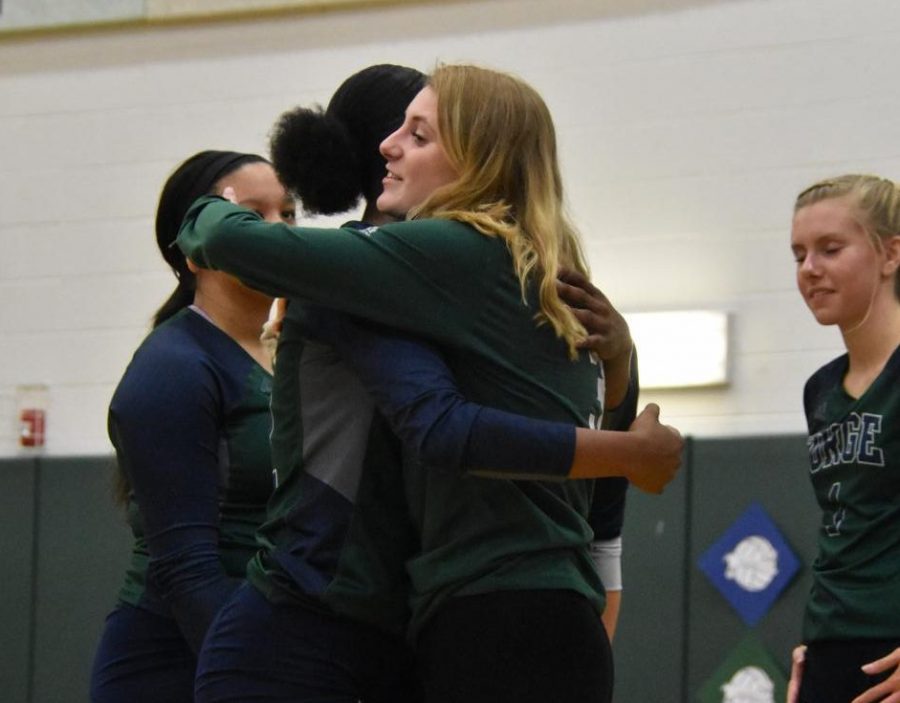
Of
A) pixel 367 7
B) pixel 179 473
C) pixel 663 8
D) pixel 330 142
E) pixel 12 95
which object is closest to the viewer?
pixel 330 142

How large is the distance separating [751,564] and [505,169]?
8.82 feet

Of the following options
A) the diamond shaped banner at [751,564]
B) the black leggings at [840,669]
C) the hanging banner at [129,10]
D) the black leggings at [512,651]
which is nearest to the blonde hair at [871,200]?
the black leggings at [840,669]

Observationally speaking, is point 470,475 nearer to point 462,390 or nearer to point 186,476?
point 462,390

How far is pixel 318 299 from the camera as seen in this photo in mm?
1588

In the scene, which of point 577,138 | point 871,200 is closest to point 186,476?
point 871,200

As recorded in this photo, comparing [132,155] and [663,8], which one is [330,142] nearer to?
[663,8]

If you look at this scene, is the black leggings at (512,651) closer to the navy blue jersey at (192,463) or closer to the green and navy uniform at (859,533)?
the navy blue jersey at (192,463)

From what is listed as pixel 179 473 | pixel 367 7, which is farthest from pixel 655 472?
pixel 367 7

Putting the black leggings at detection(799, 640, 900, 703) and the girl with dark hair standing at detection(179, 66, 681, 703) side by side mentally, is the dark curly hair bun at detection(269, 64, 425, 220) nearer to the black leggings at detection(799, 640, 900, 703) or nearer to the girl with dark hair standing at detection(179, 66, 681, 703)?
the girl with dark hair standing at detection(179, 66, 681, 703)

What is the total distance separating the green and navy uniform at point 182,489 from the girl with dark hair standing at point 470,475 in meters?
0.40

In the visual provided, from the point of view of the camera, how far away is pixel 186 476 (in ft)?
6.81

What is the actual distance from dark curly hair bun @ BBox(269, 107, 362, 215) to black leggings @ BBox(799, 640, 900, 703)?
3.19 feet

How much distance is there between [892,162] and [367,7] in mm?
1742

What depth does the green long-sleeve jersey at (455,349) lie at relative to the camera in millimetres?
1572
